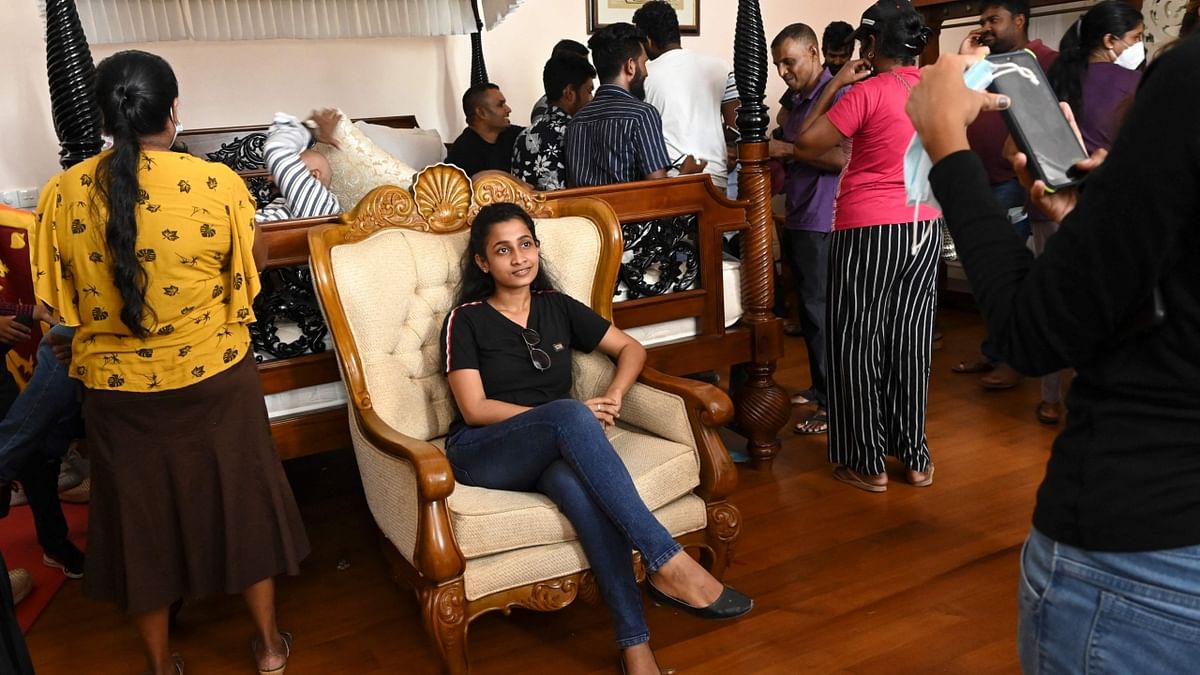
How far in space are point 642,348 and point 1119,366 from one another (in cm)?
177

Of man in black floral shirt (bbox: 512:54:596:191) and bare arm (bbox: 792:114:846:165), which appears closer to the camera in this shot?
bare arm (bbox: 792:114:846:165)

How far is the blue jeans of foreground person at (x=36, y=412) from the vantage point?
2.49m

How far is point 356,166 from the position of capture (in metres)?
2.97

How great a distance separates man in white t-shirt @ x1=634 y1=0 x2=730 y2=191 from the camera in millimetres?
3783

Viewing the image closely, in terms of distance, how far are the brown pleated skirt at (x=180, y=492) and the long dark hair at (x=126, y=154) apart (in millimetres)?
239

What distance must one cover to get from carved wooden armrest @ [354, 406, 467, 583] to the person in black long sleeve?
132 centimetres

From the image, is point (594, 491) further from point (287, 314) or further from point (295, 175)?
point (295, 175)

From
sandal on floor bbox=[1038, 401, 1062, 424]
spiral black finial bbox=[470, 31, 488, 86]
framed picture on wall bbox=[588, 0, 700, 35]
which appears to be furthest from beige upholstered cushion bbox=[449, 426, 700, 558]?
framed picture on wall bbox=[588, 0, 700, 35]

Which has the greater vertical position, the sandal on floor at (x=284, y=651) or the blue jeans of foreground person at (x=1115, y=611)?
the blue jeans of foreground person at (x=1115, y=611)

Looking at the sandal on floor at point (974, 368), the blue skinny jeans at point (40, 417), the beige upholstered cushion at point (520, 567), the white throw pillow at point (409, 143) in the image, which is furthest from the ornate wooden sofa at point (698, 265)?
the white throw pillow at point (409, 143)

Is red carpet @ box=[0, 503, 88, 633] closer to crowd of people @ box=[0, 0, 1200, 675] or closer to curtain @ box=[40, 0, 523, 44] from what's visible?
crowd of people @ box=[0, 0, 1200, 675]

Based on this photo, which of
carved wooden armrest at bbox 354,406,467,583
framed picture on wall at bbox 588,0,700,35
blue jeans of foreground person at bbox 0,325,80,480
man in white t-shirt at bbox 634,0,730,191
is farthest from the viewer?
framed picture on wall at bbox 588,0,700,35

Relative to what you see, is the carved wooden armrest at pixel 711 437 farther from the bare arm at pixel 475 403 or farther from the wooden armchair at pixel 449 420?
the bare arm at pixel 475 403

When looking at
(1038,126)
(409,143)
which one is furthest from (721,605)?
(409,143)
